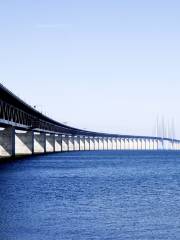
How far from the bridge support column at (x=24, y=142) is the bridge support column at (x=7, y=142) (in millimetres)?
29862

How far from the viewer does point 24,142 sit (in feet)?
496

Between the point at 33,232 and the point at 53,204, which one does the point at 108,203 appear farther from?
the point at 33,232

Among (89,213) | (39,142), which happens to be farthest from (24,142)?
(89,213)

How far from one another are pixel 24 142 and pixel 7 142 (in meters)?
35.1

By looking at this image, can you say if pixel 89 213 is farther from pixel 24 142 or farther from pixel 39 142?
pixel 39 142

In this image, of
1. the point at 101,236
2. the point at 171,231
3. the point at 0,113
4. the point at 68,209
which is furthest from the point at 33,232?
the point at 0,113

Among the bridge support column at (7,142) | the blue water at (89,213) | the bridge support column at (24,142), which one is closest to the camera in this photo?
the blue water at (89,213)

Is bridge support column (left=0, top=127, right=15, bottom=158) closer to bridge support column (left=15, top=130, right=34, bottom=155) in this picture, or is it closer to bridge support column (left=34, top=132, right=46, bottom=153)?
bridge support column (left=15, top=130, right=34, bottom=155)

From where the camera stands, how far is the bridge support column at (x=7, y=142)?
113938mm

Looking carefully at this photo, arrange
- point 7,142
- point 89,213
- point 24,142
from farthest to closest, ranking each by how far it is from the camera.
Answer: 1. point 24,142
2. point 7,142
3. point 89,213

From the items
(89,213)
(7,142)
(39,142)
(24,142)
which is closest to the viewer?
(89,213)

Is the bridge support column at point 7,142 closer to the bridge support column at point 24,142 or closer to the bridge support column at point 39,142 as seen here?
the bridge support column at point 24,142

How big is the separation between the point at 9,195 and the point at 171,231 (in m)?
19.9

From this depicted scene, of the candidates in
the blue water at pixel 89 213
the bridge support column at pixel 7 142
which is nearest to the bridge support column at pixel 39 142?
the bridge support column at pixel 7 142
